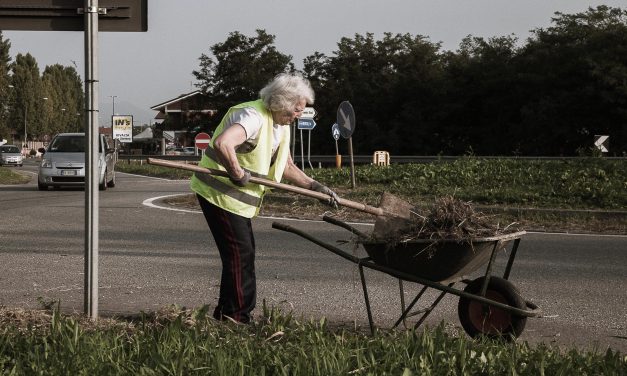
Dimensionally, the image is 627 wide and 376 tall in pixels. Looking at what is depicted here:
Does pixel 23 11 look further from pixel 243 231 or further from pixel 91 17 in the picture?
pixel 243 231

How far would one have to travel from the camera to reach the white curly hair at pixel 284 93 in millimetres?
5336

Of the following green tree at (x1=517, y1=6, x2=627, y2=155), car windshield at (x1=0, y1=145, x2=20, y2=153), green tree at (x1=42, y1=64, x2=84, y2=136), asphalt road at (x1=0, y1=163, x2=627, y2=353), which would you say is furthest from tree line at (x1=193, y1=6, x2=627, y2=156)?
green tree at (x1=42, y1=64, x2=84, y2=136)

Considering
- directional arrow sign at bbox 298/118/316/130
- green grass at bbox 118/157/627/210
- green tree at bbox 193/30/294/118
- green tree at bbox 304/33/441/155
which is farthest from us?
green tree at bbox 193/30/294/118

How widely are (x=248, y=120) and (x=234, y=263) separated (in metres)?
0.88

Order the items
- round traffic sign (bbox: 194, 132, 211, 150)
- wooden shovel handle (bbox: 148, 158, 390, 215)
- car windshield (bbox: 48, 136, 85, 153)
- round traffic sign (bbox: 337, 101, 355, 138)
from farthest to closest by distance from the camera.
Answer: round traffic sign (bbox: 194, 132, 211, 150) < car windshield (bbox: 48, 136, 85, 153) < round traffic sign (bbox: 337, 101, 355, 138) < wooden shovel handle (bbox: 148, 158, 390, 215)

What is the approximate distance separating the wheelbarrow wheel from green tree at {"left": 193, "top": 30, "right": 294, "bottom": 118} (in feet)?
226

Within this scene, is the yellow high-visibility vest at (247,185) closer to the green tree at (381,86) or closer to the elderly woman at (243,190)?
the elderly woman at (243,190)

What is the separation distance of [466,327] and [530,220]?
8188 mm

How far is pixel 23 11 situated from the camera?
527 cm

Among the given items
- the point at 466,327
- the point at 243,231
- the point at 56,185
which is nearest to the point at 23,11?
the point at 243,231

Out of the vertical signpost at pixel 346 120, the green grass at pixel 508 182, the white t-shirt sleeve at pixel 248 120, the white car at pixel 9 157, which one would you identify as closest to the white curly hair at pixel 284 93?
the white t-shirt sleeve at pixel 248 120

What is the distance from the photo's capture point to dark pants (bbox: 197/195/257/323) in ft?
17.6

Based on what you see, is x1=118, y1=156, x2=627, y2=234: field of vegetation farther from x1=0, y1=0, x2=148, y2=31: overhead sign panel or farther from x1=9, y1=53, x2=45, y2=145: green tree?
x1=9, y1=53, x2=45, y2=145: green tree

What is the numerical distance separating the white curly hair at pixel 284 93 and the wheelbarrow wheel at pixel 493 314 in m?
1.56
